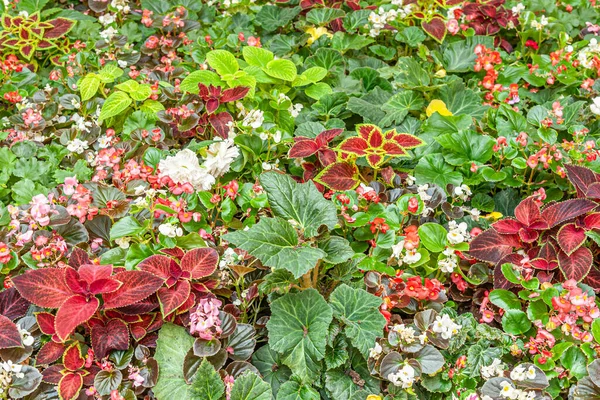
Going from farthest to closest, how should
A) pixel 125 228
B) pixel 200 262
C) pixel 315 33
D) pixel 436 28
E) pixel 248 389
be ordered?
pixel 315 33 < pixel 436 28 < pixel 125 228 < pixel 200 262 < pixel 248 389

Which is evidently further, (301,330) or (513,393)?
(301,330)

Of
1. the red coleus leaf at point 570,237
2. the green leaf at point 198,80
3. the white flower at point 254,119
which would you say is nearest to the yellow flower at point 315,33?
the green leaf at point 198,80

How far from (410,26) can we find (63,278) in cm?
223

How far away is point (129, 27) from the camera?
313 cm

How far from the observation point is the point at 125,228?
1.80 metres

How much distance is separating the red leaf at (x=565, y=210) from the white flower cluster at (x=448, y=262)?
1.05 feet

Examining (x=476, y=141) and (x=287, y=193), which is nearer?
(x=287, y=193)

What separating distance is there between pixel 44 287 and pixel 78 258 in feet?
0.54

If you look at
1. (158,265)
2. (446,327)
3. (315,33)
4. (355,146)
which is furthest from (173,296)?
(315,33)

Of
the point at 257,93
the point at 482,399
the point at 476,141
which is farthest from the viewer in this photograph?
the point at 257,93

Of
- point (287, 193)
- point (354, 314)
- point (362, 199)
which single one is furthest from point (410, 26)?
point (354, 314)

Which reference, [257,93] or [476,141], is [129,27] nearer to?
[257,93]

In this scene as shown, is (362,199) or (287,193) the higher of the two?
(287,193)

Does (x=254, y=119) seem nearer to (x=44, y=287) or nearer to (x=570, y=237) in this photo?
(x=44, y=287)
